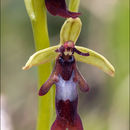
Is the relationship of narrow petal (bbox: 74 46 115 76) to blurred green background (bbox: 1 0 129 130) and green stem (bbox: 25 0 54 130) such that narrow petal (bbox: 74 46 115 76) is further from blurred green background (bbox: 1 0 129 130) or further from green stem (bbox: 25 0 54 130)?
blurred green background (bbox: 1 0 129 130)

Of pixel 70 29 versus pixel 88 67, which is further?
pixel 88 67

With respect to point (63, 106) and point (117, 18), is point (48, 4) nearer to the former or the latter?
point (63, 106)

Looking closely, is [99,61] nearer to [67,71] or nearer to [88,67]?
[67,71]

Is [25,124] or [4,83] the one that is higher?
[4,83]

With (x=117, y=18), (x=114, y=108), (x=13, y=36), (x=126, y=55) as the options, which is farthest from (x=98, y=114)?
(x=13, y=36)

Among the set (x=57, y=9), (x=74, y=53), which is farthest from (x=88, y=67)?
(x=57, y=9)

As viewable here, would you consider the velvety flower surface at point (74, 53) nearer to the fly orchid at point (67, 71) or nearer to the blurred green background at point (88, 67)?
the fly orchid at point (67, 71)
